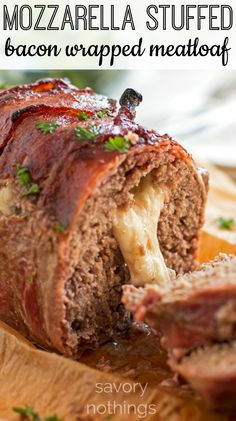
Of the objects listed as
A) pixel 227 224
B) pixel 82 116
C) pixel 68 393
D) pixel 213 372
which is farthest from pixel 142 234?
pixel 227 224

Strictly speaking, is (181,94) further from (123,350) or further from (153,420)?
(153,420)

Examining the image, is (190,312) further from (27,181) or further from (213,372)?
(27,181)

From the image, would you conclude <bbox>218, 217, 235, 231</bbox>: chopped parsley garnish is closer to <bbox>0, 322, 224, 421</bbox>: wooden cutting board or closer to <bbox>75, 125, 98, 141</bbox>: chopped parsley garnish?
<bbox>75, 125, 98, 141</bbox>: chopped parsley garnish

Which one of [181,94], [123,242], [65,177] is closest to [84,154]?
[65,177]

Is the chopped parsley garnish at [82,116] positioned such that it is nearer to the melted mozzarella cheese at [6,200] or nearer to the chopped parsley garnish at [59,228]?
the melted mozzarella cheese at [6,200]

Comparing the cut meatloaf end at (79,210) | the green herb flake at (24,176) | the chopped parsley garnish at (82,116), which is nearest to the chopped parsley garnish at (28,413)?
the cut meatloaf end at (79,210)

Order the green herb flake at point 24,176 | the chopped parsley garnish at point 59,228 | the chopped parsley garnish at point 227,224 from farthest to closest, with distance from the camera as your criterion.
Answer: the chopped parsley garnish at point 227,224 → the green herb flake at point 24,176 → the chopped parsley garnish at point 59,228

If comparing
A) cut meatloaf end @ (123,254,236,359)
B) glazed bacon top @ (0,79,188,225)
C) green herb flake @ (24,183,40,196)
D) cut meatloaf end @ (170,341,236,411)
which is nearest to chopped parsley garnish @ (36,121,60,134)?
glazed bacon top @ (0,79,188,225)
